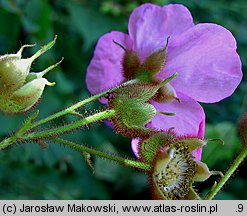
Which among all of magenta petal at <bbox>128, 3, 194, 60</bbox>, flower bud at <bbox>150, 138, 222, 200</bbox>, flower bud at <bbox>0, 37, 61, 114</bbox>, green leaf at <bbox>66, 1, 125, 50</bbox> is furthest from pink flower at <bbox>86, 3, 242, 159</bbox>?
green leaf at <bbox>66, 1, 125, 50</bbox>

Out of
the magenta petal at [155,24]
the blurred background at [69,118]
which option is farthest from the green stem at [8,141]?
the blurred background at [69,118]

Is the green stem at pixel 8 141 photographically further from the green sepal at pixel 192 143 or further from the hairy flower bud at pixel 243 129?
the hairy flower bud at pixel 243 129

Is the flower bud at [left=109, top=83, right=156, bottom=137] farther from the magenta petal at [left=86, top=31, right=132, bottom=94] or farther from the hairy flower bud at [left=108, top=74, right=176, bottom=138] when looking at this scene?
the magenta petal at [left=86, top=31, right=132, bottom=94]

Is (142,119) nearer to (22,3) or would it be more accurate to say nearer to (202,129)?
(202,129)

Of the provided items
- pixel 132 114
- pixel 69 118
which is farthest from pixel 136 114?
pixel 69 118

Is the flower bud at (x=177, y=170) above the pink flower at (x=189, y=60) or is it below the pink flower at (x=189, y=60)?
below

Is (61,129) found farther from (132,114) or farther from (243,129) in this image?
(243,129)
